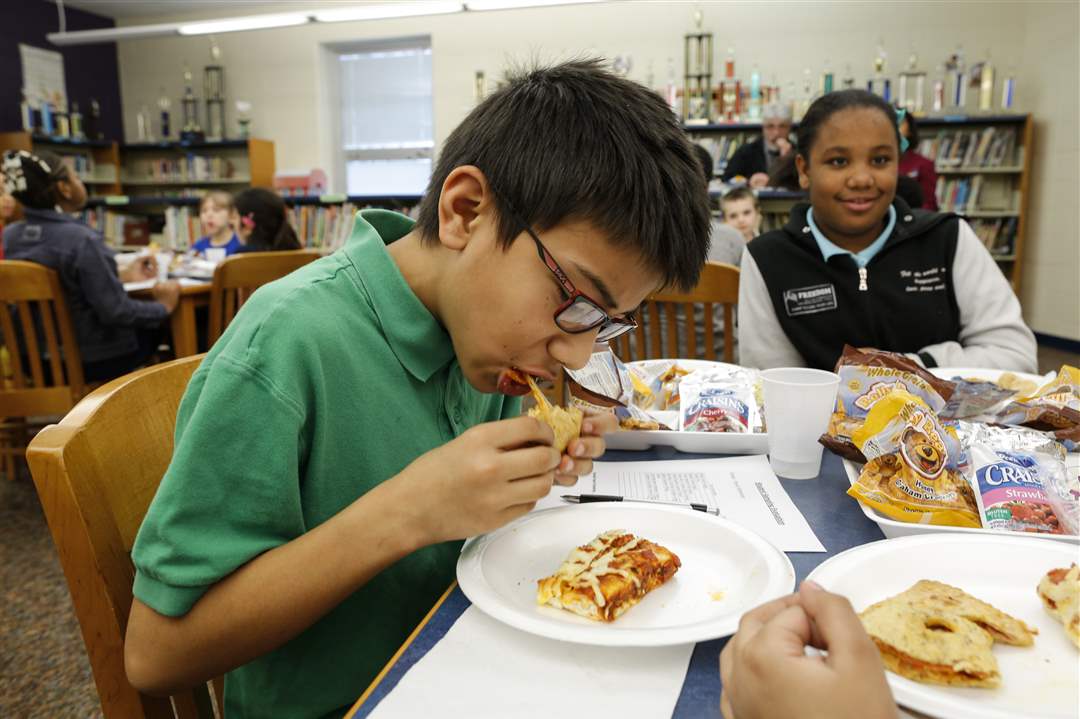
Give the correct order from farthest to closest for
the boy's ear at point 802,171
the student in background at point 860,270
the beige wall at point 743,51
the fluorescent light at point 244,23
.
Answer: the fluorescent light at point 244,23
the beige wall at point 743,51
the boy's ear at point 802,171
the student in background at point 860,270

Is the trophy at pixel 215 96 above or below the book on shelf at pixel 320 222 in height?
above

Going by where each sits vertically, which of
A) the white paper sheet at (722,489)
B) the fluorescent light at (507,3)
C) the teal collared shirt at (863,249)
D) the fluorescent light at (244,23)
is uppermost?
the fluorescent light at (507,3)

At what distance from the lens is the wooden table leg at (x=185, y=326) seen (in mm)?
3383

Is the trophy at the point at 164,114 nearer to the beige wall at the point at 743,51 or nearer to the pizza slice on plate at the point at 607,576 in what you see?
the beige wall at the point at 743,51

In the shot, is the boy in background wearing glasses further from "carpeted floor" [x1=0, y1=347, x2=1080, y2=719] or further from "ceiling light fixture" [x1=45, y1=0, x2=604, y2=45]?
"ceiling light fixture" [x1=45, y1=0, x2=604, y2=45]

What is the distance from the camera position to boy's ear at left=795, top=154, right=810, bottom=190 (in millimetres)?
2070

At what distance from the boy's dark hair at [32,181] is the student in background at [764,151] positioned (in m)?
4.46

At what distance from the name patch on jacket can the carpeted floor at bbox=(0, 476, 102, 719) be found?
77.2 inches

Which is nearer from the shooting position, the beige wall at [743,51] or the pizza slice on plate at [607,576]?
the pizza slice on plate at [607,576]

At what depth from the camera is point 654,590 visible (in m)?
0.71

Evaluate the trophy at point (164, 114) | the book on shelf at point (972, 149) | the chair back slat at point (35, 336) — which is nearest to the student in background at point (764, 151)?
the book on shelf at point (972, 149)

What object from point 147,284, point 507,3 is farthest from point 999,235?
point 147,284

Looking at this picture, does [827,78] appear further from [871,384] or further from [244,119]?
[871,384]

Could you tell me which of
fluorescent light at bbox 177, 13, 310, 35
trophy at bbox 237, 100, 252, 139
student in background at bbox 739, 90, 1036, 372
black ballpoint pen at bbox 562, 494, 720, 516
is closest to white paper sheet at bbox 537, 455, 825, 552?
black ballpoint pen at bbox 562, 494, 720, 516
